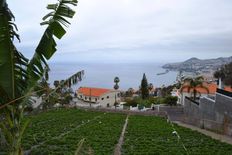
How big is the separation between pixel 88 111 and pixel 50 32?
34.8 meters

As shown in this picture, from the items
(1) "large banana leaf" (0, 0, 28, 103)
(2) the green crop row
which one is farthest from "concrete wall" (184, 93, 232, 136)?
(1) "large banana leaf" (0, 0, 28, 103)

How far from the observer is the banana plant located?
5.37m

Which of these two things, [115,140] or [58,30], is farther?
[115,140]

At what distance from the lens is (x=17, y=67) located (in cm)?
595

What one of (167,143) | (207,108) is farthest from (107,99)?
(167,143)

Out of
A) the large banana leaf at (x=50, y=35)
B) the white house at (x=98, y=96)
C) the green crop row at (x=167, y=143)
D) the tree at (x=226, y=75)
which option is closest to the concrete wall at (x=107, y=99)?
the white house at (x=98, y=96)

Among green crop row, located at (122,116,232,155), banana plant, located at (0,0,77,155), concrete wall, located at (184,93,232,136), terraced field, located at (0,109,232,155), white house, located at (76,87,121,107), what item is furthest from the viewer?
white house, located at (76,87,121,107)

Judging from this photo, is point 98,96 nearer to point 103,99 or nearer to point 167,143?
point 103,99

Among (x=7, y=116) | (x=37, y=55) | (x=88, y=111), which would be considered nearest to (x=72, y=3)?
(x=37, y=55)

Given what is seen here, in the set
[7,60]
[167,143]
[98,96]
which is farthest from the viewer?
[98,96]

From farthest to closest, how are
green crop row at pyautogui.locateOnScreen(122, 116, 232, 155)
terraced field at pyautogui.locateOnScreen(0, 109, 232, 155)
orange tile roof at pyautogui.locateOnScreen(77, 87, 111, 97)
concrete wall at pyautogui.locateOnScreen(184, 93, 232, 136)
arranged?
orange tile roof at pyautogui.locateOnScreen(77, 87, 111, 97) → concrete wall at pyautogui.locateOnScreen(184, 93, 232, 136) → green crop row at pyautogui.locateOnScreen(122, 116, 232, 155) → terraced field at pyautogui.locateOnScreen(0, 109, 232, 155)

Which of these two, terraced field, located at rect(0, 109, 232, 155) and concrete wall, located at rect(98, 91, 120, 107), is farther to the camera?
concrete wall, located at rect(98, 91, 120, 107)

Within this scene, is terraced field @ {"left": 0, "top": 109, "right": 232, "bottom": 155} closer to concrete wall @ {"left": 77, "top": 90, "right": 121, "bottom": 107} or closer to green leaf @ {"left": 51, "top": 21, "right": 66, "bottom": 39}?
green leaf @ {"left": 51, "top": 21, "right": 66, "bottom": 39}

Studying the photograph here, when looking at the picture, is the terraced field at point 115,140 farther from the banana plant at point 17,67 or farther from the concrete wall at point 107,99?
the concrete wall at point 107,99
